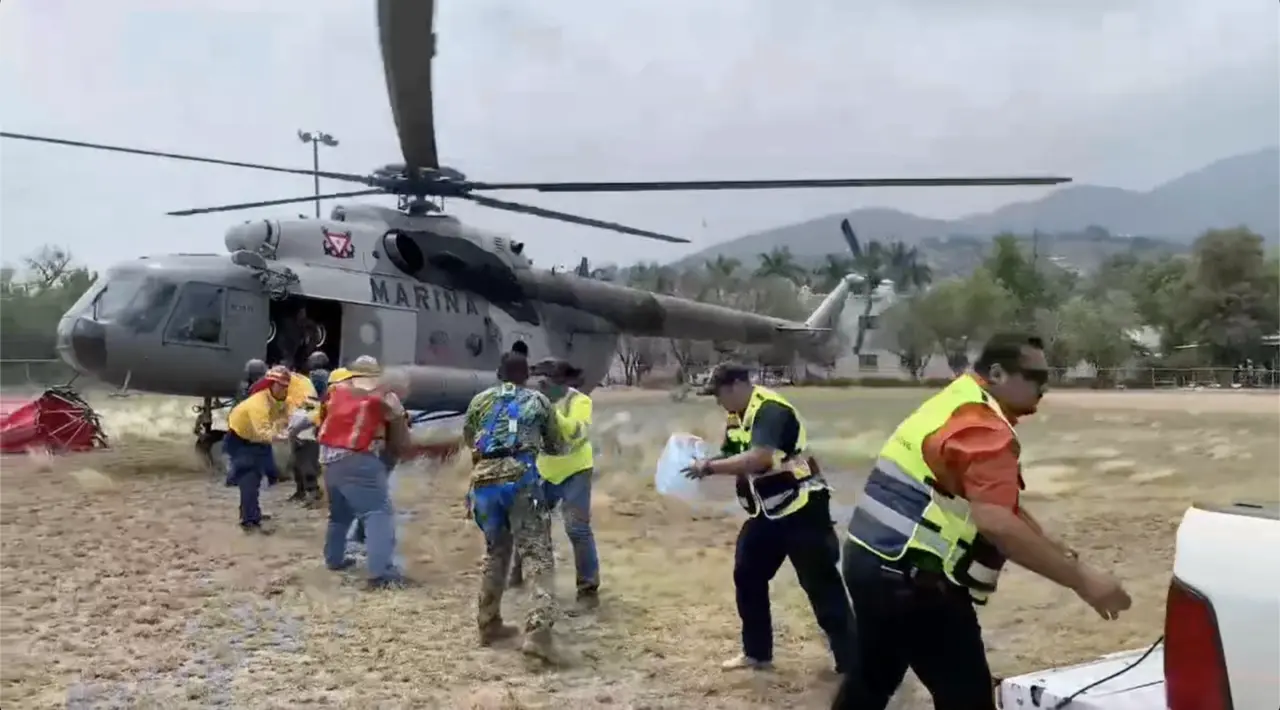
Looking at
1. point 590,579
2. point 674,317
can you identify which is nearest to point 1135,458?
point 674,317

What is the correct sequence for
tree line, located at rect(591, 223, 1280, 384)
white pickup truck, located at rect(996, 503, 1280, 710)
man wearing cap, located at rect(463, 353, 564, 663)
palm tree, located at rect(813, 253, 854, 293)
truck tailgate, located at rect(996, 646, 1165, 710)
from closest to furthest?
1. white pickup truck, located at rect(996, 503, 1280, 710)
2. truck tailgate, located at rect(996, 646, 1165, 710)
3. man wearing cap, located at rect(463, 353, 564, 663)
4. tree line, located at rect(591, 223, 1280, 384)
5. palm tree, located at rect(813, 253, 854, 293)

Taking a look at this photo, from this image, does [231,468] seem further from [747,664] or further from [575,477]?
[747,664]

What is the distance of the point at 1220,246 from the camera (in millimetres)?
10039

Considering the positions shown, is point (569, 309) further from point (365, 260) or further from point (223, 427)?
point (223, 427)

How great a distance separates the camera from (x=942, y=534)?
2.37 meters

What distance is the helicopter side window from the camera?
9.71 m

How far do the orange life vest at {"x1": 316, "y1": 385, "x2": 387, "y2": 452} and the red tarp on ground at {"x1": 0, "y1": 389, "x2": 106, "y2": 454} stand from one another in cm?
798

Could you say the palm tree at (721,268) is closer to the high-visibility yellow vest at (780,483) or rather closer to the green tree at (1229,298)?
the green tree at (1229,298)

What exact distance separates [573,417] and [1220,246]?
7453 millimetres

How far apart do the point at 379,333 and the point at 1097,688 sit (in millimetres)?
8873

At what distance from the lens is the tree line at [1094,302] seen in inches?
283

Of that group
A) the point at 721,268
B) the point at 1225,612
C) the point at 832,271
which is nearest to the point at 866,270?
the point at 832,271

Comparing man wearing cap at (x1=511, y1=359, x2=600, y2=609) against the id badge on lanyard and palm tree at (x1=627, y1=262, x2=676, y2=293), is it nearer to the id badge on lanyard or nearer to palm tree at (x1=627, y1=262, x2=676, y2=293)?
the id badge on lanyard

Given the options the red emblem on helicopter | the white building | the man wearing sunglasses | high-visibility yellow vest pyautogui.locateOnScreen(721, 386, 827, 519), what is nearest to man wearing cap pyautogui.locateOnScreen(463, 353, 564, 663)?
high-visibility yellow vest pyautogui.locateOnScreen(721, 386, 827, 519)
